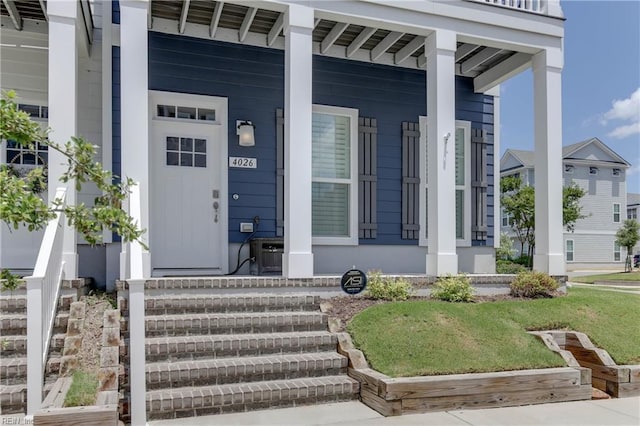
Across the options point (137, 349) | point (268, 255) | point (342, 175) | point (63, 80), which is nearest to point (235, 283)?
point (268, 255)

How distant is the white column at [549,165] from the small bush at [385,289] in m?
2.22

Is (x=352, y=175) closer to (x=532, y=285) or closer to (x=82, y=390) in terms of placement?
(x=532, y=285)

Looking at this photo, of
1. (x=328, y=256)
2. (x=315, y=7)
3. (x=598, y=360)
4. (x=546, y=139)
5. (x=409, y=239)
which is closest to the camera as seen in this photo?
(x=598, y=360)

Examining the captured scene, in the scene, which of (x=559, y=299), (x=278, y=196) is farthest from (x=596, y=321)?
(x=278, y=196)

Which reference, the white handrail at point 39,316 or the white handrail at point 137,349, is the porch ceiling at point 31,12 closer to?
the white handrail at point 39,316

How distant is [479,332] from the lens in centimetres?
470

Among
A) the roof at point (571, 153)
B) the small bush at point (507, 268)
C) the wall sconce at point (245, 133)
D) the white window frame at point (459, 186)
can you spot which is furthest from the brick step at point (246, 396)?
the roof at point (571, 153)

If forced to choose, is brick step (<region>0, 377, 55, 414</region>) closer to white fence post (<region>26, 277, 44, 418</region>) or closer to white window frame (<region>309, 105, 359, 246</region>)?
white fence post (<region>26, 277, 44, 418</region>)

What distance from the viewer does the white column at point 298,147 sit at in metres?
5.43

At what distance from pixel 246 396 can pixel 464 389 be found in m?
1.64

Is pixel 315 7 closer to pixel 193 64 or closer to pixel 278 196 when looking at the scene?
pixel 193 64

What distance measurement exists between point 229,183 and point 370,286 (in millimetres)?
2416

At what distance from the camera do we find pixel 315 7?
566 centimetres

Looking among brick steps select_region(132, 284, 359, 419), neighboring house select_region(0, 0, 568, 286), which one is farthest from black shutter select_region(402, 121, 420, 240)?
brick steps select_region(132, 284, 359, 419)
